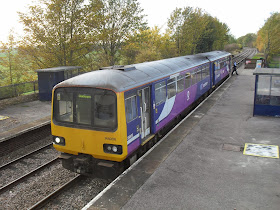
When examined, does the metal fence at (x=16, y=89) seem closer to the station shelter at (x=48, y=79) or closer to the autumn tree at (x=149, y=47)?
the station shelter at (x=48, y=79)

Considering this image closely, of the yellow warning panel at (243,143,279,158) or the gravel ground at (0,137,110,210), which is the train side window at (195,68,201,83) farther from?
the gravel ground at (0,137,110,210)

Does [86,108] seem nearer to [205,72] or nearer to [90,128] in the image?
[90,128]

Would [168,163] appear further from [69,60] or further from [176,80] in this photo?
[69,60]

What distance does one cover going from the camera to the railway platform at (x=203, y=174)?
5.70 meters

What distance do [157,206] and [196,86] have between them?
9.69 metres

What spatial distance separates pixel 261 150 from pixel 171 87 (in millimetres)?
3912

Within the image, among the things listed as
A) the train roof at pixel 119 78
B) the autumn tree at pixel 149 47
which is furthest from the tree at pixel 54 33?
the train roof at pixel 119 78

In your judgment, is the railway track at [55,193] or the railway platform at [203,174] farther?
the railway track at [55,193]

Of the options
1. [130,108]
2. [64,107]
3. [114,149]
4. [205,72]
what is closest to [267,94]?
[205,72]

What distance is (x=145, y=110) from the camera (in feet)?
26.4

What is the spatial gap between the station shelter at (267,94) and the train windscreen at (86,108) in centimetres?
847

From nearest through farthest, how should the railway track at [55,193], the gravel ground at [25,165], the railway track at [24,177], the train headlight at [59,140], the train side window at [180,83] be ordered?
the railway track at [55,193] → the train headlight at [59,140] → the railway track at [24,177] → the gravel ground at [25,165] → the train side window at [180,83]

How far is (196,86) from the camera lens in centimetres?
1429

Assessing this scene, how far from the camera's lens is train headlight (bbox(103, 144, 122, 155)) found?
21.5ft
